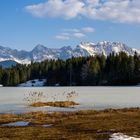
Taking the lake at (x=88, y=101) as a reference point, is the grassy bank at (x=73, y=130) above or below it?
below

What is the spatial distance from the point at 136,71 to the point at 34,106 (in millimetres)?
138699

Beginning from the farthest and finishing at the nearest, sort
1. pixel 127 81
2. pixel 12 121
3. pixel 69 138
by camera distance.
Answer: pixel 127 81 < pixel 12 121 < pixel 69 138

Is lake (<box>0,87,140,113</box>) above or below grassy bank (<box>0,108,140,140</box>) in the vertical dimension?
above

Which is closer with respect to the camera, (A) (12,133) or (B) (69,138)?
(B) (69,138)

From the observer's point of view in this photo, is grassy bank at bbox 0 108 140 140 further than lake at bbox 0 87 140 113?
No

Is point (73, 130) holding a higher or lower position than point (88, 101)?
lower

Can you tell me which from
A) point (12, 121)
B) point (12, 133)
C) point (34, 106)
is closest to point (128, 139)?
point (12, 133)

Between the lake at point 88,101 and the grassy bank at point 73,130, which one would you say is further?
the lake at point 88,101

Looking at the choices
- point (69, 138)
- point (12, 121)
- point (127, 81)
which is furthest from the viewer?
point (127, 81)

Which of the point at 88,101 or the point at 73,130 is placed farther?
the point at 88,101

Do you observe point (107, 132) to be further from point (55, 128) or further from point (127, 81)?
point (127, 81)

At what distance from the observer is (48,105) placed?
6562 centimetres

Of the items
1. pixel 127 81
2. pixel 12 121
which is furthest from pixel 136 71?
pixel 12 121

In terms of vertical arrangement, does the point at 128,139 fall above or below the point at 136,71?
below
